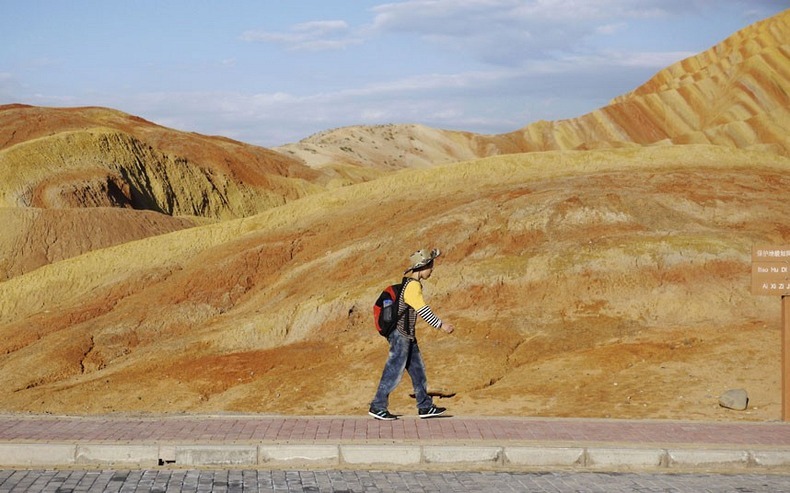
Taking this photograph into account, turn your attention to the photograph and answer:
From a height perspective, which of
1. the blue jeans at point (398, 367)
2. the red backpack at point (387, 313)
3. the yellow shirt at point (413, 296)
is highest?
the yellow shirt at point (413, 296)

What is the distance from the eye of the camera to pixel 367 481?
344 inches

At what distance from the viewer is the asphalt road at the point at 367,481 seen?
845 centimetres

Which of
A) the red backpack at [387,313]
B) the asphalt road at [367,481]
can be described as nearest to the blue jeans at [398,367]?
the red backpack at [387,313]

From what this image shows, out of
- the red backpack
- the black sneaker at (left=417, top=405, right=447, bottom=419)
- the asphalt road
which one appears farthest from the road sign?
the red backpack

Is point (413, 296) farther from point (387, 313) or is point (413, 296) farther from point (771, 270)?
point (771, 270)

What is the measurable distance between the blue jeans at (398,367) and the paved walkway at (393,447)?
59 cm

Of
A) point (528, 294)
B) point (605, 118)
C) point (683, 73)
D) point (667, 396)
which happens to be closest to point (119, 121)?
point (605, 118)

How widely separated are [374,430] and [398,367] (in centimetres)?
85

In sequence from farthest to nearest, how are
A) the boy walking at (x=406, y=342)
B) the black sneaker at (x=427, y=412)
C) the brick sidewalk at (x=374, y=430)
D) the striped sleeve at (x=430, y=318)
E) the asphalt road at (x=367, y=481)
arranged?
the black sneaker at (x=427, y=412)
the boy walking at (x=406, y=342)
the striped sleeve at (x=430, y=318)
the brick sidewalk at (x=374, y=430)
the asphalt road at (x=367, y=481)

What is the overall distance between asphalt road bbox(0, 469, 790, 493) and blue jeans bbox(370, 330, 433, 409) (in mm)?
1791

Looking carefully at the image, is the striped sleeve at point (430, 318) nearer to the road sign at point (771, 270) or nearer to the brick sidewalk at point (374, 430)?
the brick sidewalk at point (374, 430)

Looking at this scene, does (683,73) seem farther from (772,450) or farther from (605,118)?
(772,450)

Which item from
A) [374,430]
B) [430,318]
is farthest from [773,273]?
[374,430]

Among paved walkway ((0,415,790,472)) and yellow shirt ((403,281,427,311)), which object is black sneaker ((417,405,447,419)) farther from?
yellow shirt ((403,281,427,311))
